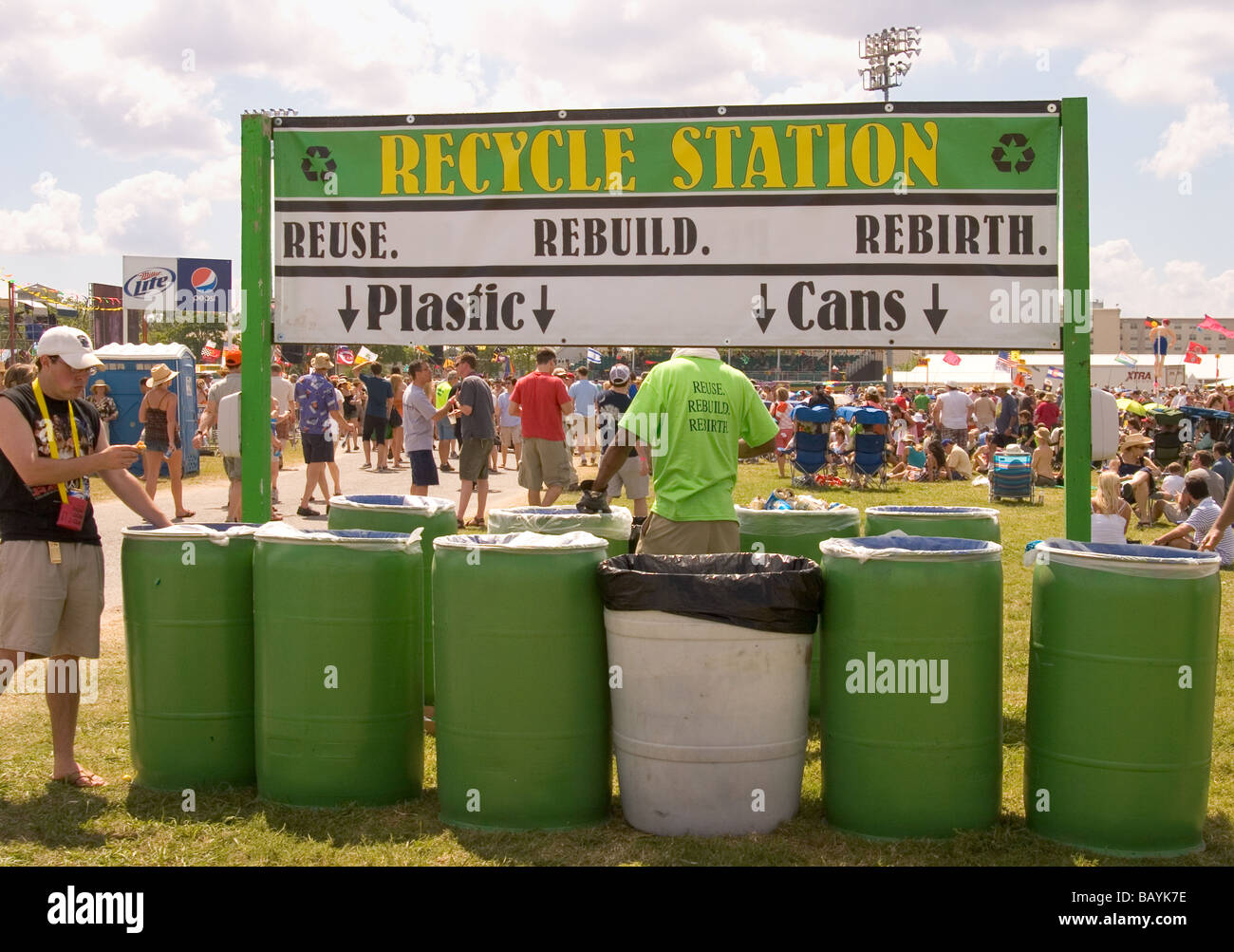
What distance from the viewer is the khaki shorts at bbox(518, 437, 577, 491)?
1283 cm

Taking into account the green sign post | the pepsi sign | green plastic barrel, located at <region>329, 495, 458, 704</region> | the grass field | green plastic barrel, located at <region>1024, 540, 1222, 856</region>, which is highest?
the pepsi sign

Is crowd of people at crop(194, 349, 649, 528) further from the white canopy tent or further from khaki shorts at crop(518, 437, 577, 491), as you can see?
the white canopy tent

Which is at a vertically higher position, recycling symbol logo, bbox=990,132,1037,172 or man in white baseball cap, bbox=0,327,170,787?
recycling symbol logo, bbox=990,132,1037,172

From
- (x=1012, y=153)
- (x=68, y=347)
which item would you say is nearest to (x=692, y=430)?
(x=1012, y=153)

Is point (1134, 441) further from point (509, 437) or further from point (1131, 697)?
point (509, 437)

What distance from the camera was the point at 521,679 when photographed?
462 cm

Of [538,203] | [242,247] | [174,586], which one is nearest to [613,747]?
[174,586]

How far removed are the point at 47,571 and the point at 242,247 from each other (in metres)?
1.93

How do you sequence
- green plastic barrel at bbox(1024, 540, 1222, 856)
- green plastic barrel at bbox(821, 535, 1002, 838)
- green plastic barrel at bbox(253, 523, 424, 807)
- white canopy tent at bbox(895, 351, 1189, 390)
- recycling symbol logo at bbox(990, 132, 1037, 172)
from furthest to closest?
white canopy tent at bbox(895, 351, 1189, 390), recycling symbol logo at bbox(990, 132, 1037, 172), green plastic barrel at bbox(253, 523, 424, 807), green plastic barrel at bbox(821, 535, 1002, 838), green plastic barrel at bbox(1024, 540, 1222, 856)

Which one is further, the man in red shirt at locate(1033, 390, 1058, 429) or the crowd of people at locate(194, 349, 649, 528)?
the man in red shirt at locate(1033, 390, 1058, 429)

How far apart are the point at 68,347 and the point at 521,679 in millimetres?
2422

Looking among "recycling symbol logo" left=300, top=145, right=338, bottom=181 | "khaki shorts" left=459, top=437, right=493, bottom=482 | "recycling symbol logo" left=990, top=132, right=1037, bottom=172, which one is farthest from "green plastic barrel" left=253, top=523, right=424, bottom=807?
"khaki shorts" left=459, top=437, right=493, bottom=482

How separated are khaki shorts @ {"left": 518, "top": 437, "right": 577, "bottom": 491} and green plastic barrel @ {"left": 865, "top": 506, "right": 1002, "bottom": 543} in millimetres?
6717
